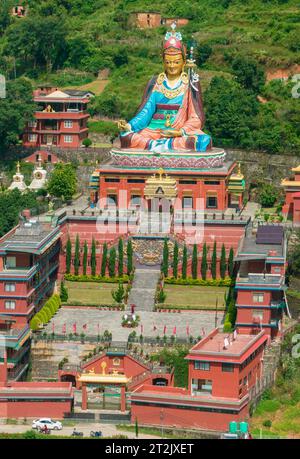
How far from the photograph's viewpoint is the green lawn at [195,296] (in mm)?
66438

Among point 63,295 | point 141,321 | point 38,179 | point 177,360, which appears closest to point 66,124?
point 38,179

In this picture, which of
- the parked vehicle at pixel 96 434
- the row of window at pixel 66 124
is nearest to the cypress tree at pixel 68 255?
the row of window at pixel 66 124

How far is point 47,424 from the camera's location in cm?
5497

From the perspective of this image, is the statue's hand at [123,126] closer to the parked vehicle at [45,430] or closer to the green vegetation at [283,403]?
the green vegetation at [283,403]

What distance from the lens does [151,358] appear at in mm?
60500

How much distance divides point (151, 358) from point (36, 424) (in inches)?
271

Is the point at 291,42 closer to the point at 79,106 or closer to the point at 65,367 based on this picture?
the point at 79,106

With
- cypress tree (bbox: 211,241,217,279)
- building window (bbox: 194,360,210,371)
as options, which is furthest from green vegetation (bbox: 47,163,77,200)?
building window (bbox: 194,360,210,371)

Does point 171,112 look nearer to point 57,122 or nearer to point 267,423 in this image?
point 57,122

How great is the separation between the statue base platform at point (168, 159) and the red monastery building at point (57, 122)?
9480 mm

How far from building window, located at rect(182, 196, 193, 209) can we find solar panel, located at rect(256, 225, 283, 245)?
23.7 feet

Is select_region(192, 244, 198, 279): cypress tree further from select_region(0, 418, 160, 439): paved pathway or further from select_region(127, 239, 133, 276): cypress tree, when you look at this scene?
select_region(0, 418, 160, 439): paved pathway

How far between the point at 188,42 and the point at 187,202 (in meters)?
23.4
